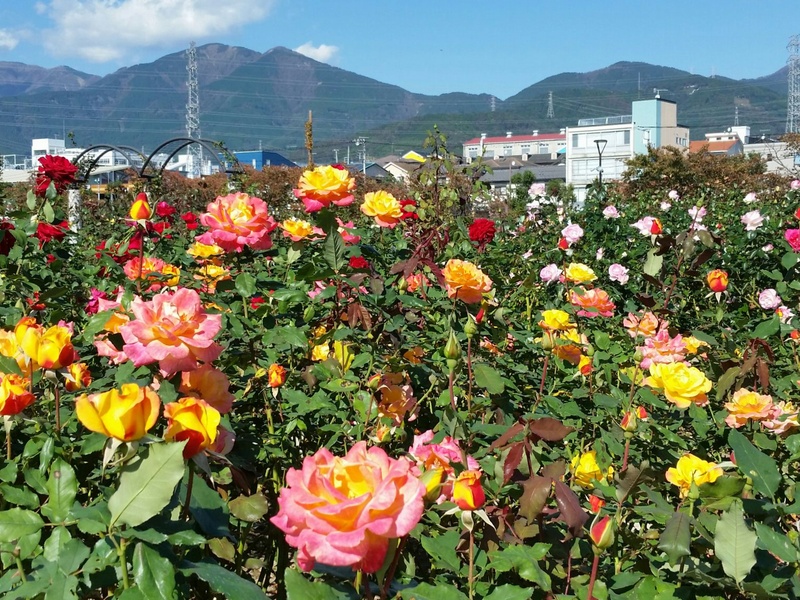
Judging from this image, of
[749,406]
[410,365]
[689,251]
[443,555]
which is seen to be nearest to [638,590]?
[443,555]

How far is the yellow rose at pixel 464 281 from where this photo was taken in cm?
153

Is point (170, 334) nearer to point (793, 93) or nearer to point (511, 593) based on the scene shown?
point (511, 593)

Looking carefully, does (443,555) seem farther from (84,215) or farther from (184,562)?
(84,215)

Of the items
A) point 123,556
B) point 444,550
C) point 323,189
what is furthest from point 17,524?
point 323,189

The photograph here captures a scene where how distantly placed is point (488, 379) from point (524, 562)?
46 cm

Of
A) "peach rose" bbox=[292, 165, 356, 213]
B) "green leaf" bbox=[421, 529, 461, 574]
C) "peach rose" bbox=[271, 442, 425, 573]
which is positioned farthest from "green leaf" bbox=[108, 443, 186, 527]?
"peach rose" bbox=[292, 165, 356, 213]

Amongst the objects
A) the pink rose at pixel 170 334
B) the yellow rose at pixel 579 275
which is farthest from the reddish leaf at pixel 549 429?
the yellow rose at pixel 579 275

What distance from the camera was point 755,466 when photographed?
0.96m

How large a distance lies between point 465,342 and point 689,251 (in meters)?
0.85

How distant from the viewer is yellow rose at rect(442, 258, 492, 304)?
1.53 m

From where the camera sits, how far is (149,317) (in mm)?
938

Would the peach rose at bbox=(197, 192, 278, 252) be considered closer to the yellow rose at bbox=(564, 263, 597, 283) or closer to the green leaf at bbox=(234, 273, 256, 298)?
the green leaf at bbox=(234, 273, 256, 298)

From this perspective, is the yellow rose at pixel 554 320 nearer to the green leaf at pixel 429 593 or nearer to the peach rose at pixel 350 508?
the green leaf at pixel 429 593

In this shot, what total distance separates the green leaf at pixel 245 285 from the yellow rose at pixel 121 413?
88 cm
